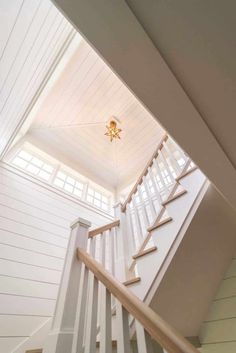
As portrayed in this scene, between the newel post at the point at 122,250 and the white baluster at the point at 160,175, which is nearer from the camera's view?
the newel post at the point at 122,250

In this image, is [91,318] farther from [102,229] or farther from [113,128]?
[113,128]

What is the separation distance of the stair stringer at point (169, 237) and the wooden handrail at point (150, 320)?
566 millimetres

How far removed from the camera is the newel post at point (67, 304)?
122cm

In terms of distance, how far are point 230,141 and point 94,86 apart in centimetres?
292

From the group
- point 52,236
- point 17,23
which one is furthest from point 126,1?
point 52,236

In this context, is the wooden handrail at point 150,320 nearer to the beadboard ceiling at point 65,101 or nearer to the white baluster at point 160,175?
the white baluster at point 160,175

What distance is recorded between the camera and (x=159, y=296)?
1.67 metres

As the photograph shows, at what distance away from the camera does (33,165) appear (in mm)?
3740

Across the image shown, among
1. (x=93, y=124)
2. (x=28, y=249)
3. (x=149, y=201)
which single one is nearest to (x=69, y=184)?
(x=93, y=124)

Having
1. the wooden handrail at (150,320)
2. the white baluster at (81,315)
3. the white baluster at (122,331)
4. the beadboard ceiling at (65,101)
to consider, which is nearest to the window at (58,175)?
the beadboard ceiling at (65,101)

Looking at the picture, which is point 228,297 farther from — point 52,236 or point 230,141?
point 52,236

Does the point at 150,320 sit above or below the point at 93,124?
below

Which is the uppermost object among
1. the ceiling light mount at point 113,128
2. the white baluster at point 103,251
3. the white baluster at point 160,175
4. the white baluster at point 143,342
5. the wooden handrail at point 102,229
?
the ceiling light mount at point 113,128

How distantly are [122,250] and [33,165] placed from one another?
7.89 feet
